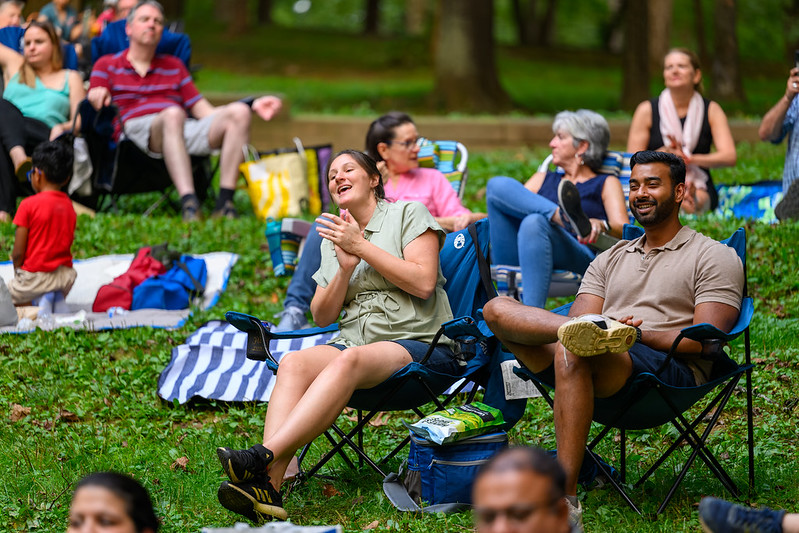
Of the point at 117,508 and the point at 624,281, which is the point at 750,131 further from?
the point at 117,508

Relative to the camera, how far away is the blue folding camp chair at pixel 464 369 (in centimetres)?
391

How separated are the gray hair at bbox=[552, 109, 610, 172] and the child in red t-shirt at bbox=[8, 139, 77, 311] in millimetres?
2935

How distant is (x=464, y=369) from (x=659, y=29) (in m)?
17.1

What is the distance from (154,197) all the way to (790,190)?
16.9 ft

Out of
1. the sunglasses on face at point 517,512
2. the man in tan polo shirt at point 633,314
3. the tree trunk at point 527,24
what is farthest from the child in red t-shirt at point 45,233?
the tree trunk at point 527,24

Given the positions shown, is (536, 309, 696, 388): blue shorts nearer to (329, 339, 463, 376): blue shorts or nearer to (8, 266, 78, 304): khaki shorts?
(329, 339, 463, 376): blue shorts

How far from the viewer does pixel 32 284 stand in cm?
618

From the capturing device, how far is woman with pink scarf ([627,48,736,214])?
6.64 meters

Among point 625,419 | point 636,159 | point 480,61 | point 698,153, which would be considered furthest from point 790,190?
point 480,61

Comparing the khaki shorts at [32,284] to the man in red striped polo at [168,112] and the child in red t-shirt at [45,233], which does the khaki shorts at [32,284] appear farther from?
the man in red striped polo at [168,112]

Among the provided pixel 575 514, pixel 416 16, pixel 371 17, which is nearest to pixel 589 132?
pixel 575 514

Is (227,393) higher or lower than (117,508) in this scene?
lower

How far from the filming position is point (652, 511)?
3.69 m

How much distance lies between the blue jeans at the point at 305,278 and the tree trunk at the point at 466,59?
340 inches
